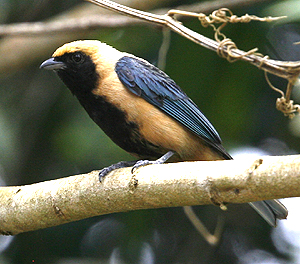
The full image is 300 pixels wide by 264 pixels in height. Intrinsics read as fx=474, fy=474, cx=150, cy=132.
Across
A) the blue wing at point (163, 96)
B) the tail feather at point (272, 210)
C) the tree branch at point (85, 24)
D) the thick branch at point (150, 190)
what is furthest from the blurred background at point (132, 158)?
the thick branch at point (150, 190)

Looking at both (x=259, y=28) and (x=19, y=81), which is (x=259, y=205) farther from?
(x=19, y=81)

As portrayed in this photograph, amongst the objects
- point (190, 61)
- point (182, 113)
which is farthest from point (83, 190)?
point (190, 61)

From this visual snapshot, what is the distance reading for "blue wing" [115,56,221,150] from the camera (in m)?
3.88

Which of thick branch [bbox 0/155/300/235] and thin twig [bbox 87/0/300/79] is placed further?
thin twig [bbox 87/0/300/79]

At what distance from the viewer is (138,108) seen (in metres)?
3.78

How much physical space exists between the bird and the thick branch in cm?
57

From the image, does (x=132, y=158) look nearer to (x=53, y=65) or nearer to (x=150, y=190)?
(x=53, y=65)

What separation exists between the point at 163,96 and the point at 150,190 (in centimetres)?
129

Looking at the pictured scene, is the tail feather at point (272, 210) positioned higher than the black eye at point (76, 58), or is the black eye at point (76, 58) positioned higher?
the black eye at point (76, 58)

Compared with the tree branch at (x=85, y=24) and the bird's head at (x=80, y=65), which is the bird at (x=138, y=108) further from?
the tree branch at (x=85, y=24)

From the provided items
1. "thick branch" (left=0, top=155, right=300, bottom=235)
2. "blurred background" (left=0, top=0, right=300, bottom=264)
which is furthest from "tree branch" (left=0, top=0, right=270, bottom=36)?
"thick branch" (left=0, top=155, right=300, bottom=235)

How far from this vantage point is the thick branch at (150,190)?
244 centimetres

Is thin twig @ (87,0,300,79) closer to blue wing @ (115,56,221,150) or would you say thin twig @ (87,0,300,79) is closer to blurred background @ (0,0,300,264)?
blue wing @ (115,56,221,150)

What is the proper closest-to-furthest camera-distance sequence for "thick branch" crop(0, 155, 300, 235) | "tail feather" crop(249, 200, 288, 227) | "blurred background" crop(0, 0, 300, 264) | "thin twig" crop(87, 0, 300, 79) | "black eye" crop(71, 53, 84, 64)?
"thick branch" crop(0, 155, 300, 235)
"thin twig" crop(87, 0, 300, 79)
"tail feather" crop(249, 200, 288, 227)
"black eye" crop(71, 53, 84, 64)
"blurred background" crop(0, 0, 300, 264)
